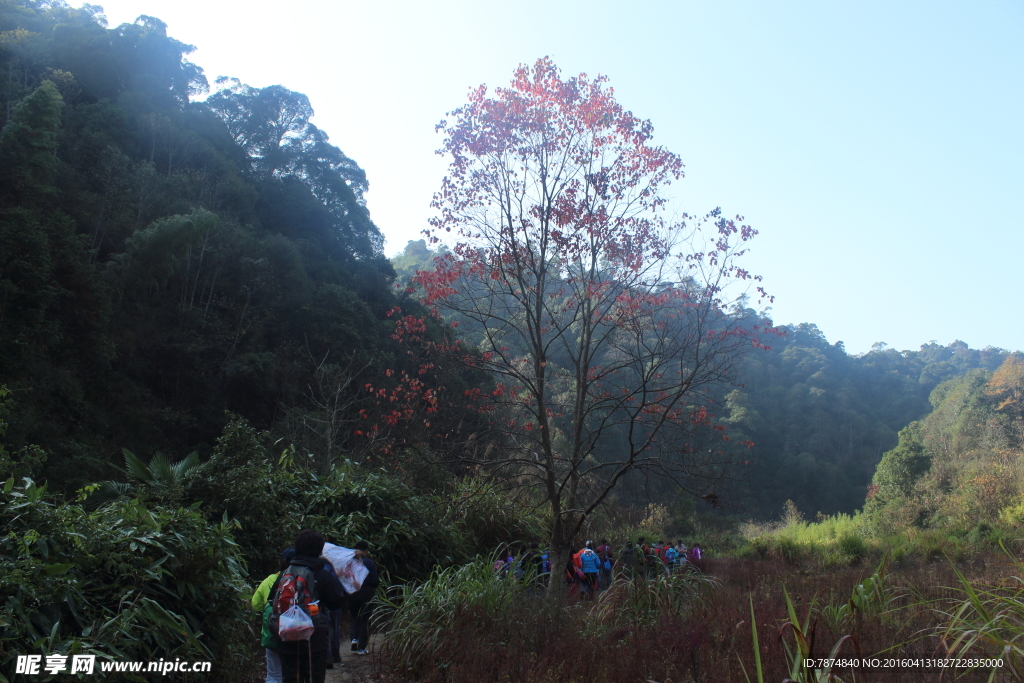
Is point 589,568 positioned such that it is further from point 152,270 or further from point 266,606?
point 152,270

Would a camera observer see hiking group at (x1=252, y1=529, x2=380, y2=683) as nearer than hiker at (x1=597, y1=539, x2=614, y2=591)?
Yes

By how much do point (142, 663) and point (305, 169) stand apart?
128 feet

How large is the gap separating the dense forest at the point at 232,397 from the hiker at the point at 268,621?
59cm

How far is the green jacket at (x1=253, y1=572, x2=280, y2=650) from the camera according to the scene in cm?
407

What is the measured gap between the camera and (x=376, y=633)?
7.40 m

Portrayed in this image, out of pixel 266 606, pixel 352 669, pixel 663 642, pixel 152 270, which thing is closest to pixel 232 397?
pixel 152 270

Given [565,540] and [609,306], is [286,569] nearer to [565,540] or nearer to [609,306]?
[565,540]

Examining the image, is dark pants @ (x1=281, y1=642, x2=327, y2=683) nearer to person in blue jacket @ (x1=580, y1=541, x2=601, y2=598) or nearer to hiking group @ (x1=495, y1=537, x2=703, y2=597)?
hiking group @ (x1=495, y1=537, x2=703, y2=597)

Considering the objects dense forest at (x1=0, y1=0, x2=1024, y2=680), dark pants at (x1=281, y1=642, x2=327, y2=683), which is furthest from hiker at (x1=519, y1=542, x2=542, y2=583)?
dark pants at (x1=281, y1=642, x2=327, y2=683)

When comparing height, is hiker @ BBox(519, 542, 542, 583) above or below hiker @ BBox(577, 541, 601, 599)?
above

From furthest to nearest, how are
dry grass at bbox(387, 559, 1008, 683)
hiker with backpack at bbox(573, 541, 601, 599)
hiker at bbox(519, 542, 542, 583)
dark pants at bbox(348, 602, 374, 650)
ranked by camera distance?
hiker with backpack at bbox(573, 541, 601, 599)
hiker at bbox(519, 542, 542, 583)
dark pants at bbox(348, 602, 374, 650)
dry grass at bbox(387, 559, 1008, 683)

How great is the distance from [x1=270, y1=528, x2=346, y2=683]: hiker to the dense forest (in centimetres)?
89

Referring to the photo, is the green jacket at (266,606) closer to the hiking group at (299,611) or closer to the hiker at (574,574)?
the hiking group at (299,611)

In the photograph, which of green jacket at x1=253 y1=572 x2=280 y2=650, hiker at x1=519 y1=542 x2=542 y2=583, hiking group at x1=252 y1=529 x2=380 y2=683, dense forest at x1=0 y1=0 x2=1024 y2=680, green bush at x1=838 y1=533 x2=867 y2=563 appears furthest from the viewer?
green bush at x1=838 y1=533 x2=867 y2=563
